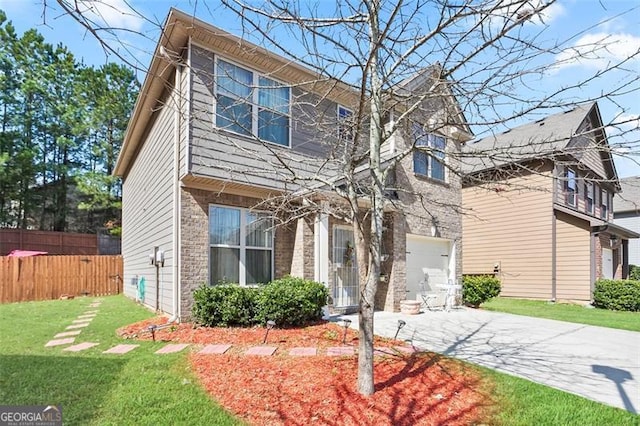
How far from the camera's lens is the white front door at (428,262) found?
36.6ft

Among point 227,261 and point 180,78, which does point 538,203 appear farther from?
point 180,78

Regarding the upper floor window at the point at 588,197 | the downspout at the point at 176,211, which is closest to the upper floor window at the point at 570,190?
the upper floor window at the point at 588,197

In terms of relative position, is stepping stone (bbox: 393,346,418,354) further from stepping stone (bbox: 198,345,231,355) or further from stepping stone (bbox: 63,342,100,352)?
stepping stone (bbox: 63,342,100,352)

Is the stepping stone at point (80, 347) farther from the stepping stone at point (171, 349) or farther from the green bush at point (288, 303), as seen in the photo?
the green bush at point (288, 303)

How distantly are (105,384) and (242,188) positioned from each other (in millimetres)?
4763

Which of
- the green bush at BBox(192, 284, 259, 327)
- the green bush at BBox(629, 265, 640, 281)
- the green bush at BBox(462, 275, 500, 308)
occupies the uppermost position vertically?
the green bush at BBox(192, 284, 259, 327)

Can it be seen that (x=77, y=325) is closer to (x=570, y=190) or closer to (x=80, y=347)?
(x=80, y=347)

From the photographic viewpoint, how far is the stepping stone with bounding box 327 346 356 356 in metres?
5.39

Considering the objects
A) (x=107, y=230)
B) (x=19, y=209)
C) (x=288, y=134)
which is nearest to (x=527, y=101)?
(x=288, y=134)

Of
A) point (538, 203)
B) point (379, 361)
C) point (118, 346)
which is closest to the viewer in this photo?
point (379, 361)

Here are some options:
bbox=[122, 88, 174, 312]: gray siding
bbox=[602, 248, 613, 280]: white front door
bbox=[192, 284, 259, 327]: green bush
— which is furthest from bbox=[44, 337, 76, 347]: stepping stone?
bbox=[602, 248, 613, 280]: white front door

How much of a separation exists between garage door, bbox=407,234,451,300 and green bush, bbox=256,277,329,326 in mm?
4520

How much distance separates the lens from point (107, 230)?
22.9 m

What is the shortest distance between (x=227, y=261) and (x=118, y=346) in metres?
2.82
